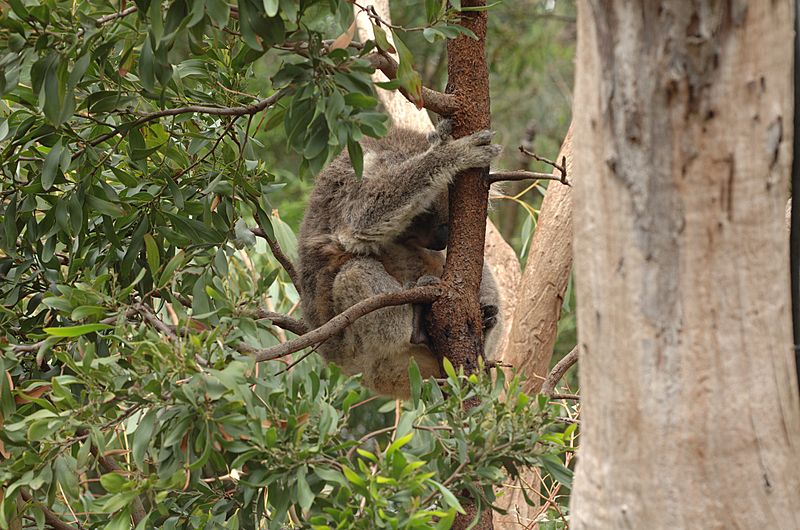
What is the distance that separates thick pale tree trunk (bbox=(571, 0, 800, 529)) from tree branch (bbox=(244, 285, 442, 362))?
97 centimetres

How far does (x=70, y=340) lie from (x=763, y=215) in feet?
6.17

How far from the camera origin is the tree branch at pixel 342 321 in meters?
2.40

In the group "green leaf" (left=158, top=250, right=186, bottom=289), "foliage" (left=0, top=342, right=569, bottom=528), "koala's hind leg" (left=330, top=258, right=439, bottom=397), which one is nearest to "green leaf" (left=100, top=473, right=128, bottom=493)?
"foliage" (left=0, top=342, right=569, bottom=528)

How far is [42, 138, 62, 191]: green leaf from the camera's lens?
7.80 ft

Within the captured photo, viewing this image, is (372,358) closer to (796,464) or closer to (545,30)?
(796,464)

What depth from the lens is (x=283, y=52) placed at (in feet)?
7.13

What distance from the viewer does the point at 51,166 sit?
7.85ft

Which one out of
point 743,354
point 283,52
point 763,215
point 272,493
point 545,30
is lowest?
point 272,493

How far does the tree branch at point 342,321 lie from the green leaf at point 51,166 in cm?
68

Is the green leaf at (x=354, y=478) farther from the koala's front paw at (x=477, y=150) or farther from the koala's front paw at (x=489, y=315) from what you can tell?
the koala's front paw at (x=489, y=315)

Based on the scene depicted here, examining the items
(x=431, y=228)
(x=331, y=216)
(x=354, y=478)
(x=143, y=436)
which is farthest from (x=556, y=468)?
(x=331, y=216)

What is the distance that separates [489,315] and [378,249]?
53 cm

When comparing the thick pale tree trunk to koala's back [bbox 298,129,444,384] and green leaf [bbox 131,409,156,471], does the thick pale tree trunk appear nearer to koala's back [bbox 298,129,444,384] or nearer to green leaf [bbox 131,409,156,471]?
→ green leaf [bbox 131,409,156,471]

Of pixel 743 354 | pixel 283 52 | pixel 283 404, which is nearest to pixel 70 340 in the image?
pixel 283 404
